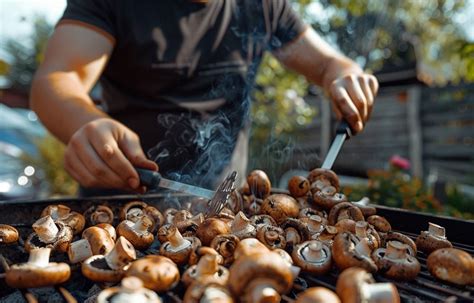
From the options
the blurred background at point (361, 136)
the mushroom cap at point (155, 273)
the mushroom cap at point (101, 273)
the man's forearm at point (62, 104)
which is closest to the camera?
the mushroom cap at point (155, 273)

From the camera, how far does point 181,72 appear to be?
9.64ft

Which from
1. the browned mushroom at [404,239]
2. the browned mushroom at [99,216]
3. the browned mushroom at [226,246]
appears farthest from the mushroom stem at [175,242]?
the browned mushroom at [404,239]

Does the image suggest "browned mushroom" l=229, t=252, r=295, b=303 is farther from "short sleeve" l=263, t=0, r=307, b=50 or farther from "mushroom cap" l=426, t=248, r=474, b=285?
"short sleeve" l=263, t=0, r=307, b=50

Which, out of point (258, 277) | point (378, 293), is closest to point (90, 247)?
point (258, 277)

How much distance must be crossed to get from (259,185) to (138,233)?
0.72 m

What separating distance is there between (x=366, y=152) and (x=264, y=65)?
182 inches

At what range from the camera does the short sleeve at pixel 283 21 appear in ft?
10.7

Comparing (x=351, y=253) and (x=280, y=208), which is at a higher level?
(x=351, y=253)

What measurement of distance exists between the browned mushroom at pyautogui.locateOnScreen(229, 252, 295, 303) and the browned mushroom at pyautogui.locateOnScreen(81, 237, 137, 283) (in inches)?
15.3

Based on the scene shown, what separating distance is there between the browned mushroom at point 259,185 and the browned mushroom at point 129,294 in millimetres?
1084

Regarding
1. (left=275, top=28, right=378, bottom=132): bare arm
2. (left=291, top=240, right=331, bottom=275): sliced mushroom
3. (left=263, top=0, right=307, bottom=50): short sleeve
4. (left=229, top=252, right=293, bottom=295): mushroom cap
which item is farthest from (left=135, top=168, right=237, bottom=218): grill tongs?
(left=263, top=0, right=307, bottom=50): short sleeve

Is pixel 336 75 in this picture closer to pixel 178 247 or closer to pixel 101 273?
pixel 178 247

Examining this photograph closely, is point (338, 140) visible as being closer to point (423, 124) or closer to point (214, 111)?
point (214, 111)

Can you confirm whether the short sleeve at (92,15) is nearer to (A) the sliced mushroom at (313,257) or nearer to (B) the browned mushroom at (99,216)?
(B) the browned mushroom at (99,216)
